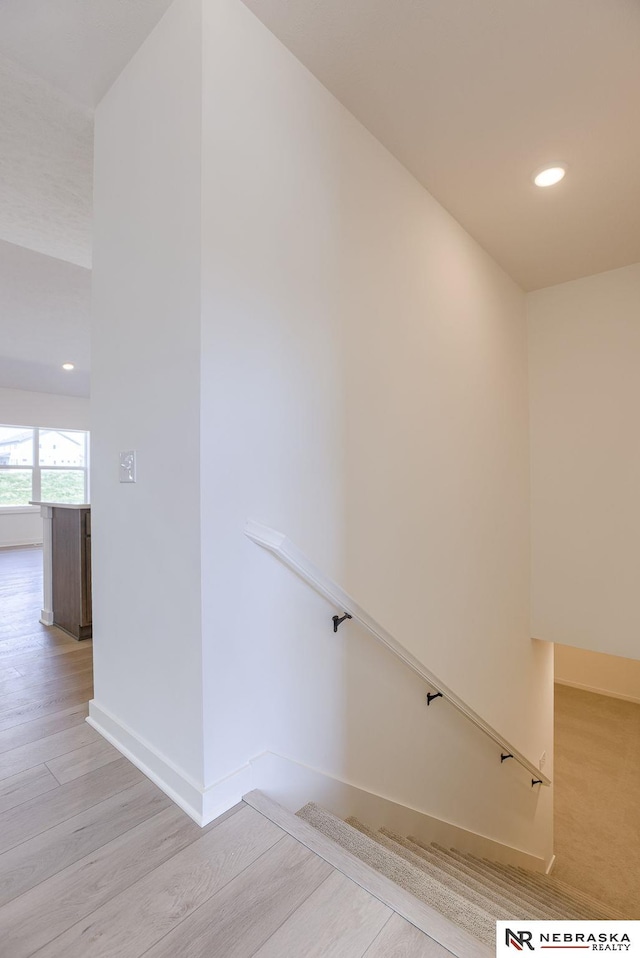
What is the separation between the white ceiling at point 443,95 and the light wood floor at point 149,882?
2597 millimetres

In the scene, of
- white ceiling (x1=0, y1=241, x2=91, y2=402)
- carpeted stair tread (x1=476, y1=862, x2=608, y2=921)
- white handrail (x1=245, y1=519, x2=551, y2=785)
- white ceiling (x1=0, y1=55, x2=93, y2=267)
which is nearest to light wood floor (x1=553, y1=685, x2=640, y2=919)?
carpeted stair tread (x1=476, y1=862, x2=608, y2=921)

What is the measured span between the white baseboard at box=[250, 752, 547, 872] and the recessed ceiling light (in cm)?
303

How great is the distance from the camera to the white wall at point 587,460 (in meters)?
3.51

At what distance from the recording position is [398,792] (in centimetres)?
226

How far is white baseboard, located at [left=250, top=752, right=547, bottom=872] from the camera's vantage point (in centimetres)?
156

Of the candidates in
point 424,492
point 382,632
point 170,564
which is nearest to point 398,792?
point 382,632

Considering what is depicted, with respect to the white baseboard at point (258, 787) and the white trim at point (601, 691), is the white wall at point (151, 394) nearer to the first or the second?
the white baseboard at point (258, 787)

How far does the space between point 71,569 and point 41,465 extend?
573cm

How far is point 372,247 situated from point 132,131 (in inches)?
41.6

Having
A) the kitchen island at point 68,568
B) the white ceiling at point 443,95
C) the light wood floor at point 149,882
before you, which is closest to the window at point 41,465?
the kitchen island at point 68,568

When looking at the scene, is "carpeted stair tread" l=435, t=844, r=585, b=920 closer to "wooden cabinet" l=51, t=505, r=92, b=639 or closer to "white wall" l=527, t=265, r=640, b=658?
"white wall" l=527, t=265, r=640, b=658

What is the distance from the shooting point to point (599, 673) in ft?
21.4

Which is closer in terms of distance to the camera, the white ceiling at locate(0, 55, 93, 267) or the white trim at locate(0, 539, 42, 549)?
Answer: the white ceiling at locate(0, 55, 93, 267)

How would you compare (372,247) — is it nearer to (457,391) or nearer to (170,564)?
(457,391)
